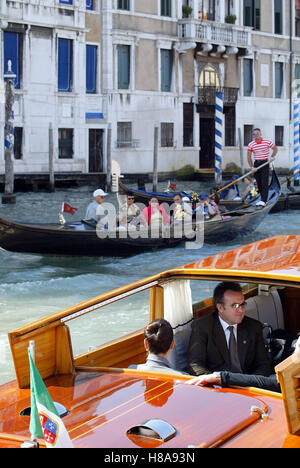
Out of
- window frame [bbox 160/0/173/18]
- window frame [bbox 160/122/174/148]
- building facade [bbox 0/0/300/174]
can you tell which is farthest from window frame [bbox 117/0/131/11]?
window frame [bbox 160/122/174/148]

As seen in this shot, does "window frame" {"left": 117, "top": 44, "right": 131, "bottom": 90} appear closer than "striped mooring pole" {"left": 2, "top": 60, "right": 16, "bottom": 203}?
No

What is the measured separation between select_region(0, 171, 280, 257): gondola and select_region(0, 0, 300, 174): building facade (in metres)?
Answer: 5.29

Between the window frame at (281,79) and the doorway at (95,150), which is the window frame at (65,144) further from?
the window frame at (281,79)

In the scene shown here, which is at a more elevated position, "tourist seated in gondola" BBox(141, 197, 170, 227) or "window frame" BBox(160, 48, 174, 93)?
"window frame" BBox(160, 48, 174, 93)

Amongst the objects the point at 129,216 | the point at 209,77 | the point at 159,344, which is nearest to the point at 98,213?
the point at 129,216

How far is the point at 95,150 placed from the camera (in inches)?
523

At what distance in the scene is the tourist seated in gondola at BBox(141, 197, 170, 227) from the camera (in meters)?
6.87

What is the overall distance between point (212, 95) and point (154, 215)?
28.4 ft

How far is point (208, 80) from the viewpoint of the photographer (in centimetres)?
1527

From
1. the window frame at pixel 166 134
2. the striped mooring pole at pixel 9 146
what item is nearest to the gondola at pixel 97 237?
the striped mooring pole at pixel 9 146

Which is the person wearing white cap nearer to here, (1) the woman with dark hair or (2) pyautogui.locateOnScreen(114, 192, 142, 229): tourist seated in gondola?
(2) pyautogui.locateOnScreen(114, 192, 142, 229): tourist seated in gondola

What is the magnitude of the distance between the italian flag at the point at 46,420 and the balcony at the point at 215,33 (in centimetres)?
1352

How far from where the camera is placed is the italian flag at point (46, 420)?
1.38 metres
